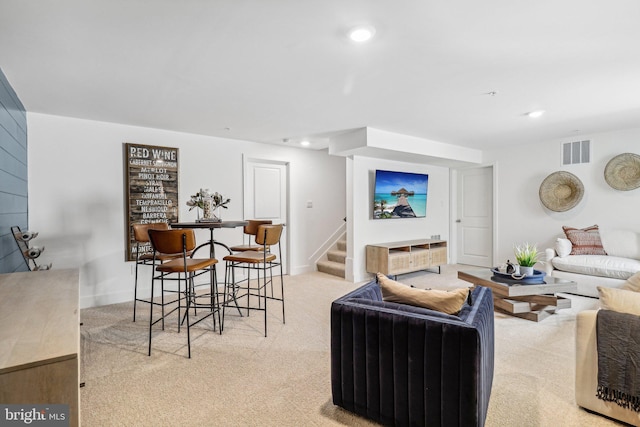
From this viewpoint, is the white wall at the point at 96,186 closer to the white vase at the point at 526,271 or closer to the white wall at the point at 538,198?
the white vase at the point at 526,271

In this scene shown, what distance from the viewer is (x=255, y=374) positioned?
2.38 metres

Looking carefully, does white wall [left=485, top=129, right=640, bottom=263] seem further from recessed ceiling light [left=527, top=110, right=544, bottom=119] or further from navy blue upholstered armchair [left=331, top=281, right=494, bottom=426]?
navy blue upholstered armchair [left=331, top=281, right=494, bottom=426]

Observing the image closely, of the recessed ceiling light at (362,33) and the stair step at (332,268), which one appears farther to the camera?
the stair step at (332,268)

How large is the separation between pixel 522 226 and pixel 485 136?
1905 mm

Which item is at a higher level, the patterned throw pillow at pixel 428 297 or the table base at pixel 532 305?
the patterned throw pillow at pixel 428 297

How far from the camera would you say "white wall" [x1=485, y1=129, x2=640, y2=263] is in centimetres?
483

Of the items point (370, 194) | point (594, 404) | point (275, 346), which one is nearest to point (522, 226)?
point (370, 194)

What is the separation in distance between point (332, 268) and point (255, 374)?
3.41 meters

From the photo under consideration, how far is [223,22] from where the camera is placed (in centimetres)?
192

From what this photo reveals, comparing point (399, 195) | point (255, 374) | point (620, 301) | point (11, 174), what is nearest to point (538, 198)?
point (399, 195)

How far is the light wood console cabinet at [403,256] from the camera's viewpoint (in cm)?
516

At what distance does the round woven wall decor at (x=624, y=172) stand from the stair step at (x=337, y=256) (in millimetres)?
4159

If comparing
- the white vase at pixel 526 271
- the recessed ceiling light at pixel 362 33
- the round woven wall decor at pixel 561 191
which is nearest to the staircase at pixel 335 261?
the white vase at pixel 526 271

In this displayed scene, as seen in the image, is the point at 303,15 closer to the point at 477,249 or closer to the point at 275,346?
the point at 275,346
